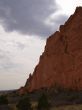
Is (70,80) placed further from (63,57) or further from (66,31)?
(66,31)

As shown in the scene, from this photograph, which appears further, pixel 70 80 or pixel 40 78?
pixel 40 78

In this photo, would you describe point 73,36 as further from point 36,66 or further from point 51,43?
point 36,66

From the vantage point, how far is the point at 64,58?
82.8 metres

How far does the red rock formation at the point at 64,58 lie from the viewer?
3110 inches

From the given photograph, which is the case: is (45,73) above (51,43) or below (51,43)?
below

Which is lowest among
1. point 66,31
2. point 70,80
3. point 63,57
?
point 70,80

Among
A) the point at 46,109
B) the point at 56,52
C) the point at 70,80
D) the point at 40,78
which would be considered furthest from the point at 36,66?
the point at 46,109

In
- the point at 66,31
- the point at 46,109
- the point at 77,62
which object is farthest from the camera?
the point at 66,31

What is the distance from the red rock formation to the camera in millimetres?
79000

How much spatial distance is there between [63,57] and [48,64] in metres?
5.74

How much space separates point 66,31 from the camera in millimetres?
84000

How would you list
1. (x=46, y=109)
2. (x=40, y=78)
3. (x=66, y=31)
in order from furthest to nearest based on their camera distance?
(x=40, y=78)
(x=66, y=31)
(x=46, y=109)

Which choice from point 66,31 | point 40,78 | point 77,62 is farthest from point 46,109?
point 40,78

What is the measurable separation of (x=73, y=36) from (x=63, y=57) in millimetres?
5588
